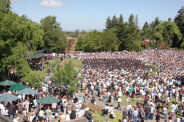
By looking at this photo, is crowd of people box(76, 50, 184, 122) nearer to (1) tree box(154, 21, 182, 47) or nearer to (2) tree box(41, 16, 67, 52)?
(2) tree box(41, 16, 67, 52)

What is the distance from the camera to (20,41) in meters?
25.4

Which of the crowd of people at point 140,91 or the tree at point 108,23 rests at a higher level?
the tree at point 108,23

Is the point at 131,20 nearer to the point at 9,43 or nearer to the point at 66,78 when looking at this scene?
the point at 9,43

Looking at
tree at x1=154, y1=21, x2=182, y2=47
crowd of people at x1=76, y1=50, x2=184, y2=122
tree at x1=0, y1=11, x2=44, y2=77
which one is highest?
tree at x1=154, y1=21, x2=182, y2=47

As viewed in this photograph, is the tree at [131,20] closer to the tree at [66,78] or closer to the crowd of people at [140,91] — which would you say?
the crowd of people at [140,91]

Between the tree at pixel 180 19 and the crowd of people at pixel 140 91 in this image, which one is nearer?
the crowd of people at pixel 140 91

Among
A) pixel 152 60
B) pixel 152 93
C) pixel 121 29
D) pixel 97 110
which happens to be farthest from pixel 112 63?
pixel 121 29

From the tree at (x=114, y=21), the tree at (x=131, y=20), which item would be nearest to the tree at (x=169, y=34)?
the tree at (x=131, y=20)

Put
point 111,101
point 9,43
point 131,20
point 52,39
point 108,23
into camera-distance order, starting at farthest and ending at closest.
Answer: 1. point 108,23
2. point 131,20
3. point 52,39
4. point 9,43
5. point 111,101

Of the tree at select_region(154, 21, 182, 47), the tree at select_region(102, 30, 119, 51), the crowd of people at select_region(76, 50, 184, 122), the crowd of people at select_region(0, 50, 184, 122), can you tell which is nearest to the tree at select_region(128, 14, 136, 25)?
the tree at select_region(154, 21, 182, 47)

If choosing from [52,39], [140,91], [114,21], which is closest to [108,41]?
[52,39]

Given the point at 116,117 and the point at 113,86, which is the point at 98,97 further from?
the point at 116,117

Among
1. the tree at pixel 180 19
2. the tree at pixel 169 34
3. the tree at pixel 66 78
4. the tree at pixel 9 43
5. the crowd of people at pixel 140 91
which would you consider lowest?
the crowd of people at pixel 140 91

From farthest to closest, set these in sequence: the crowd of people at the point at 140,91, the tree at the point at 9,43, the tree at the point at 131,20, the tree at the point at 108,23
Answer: the tree at the point at 108,23
the tree at the point at 131,20
the tree at the point at 9,43
the crowd of people at the point at 140,91
